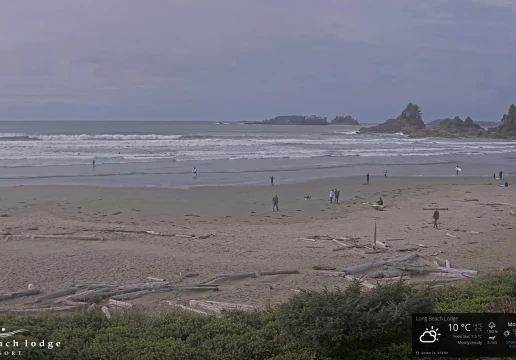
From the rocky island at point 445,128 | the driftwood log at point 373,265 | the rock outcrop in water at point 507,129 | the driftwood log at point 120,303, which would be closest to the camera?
the driftwood log at point 120,303

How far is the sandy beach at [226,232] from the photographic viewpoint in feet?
45.1

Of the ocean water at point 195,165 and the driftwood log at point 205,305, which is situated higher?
the ocean water at point 195,165

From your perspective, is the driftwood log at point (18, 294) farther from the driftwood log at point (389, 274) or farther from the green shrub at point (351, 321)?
the driftwood log at point (389, 274)

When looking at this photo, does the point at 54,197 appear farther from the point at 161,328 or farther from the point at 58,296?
the point at 161,328

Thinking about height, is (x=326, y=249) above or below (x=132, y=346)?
below

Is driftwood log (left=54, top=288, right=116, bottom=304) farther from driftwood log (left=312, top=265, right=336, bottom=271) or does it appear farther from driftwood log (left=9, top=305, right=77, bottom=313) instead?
driftwood log (left=312, top=265, right=336, bottom=271)

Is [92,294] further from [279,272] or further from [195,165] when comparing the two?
[195,165]

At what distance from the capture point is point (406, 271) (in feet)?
46.3

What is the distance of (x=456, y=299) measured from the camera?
7.98m

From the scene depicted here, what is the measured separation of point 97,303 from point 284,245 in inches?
297

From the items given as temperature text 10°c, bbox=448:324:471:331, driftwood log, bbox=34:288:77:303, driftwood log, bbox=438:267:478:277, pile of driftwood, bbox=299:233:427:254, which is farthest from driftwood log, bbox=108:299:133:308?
driftwood log, bbox=438:267:478:277

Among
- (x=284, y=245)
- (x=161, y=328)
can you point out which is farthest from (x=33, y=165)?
(x=161, y=328)
